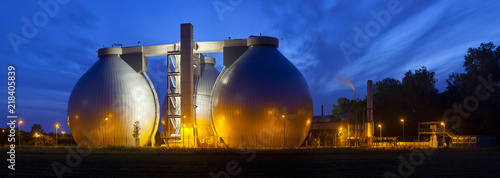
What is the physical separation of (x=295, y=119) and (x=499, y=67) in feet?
113

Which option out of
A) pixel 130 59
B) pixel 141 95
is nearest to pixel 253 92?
pixel 141 95

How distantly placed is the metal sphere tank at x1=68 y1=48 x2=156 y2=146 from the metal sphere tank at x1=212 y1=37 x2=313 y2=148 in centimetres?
1162

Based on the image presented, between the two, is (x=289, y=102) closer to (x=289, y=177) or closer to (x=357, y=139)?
(x=357, y=139)

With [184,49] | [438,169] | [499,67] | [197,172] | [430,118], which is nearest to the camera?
[197,172]

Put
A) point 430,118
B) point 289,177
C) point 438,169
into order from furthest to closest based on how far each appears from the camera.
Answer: point 430,118, point 438,169, point 289,177

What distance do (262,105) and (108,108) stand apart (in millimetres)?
21104

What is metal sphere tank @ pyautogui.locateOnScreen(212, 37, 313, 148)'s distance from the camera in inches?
1960

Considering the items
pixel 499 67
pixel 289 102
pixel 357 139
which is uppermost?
pixel 499 67

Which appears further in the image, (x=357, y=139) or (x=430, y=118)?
(x=430, y=118)

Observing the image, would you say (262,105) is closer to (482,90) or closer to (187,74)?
(187,74)

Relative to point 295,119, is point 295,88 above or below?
above

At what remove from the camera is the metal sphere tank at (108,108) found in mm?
56562

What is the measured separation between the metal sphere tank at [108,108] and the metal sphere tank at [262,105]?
11.6m

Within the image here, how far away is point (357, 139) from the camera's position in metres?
62.2
